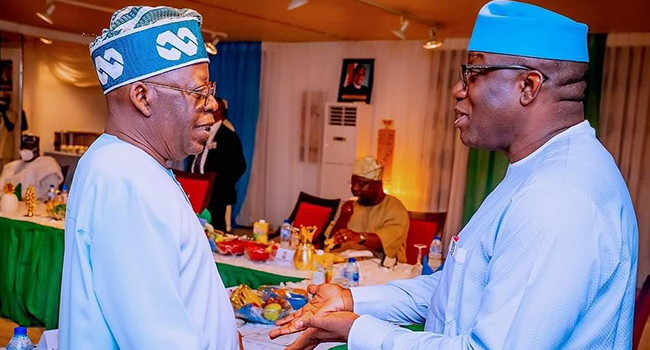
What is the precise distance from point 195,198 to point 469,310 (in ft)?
13.4

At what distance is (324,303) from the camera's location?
1.50 m

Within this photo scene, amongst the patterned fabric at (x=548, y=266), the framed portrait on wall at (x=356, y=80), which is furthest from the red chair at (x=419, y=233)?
the patterned fabric at (x=548, y=266)

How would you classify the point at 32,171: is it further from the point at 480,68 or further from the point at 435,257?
the point at 480,68

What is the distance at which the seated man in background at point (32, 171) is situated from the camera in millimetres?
5887

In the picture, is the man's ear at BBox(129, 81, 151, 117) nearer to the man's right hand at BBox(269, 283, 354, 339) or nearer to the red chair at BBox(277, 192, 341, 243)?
the man's right hand at BBox(269, 283, 354, 339)

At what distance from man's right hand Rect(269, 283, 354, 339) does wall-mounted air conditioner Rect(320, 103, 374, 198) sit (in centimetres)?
586

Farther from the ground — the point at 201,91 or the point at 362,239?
the point at 201,91

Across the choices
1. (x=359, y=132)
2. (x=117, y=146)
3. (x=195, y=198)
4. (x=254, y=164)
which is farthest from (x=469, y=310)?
(x=254, y=164)

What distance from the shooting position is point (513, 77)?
1137 millimetres

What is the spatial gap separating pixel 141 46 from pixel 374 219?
131 inches

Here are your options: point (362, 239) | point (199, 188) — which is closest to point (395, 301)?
point (362, 239)

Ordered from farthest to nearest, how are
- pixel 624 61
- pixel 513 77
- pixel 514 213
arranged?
pixel 624 61
pixel 513 77
pixel 514 213

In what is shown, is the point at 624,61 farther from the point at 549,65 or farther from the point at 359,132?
the point at 549,65

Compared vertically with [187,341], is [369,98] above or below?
A: above
